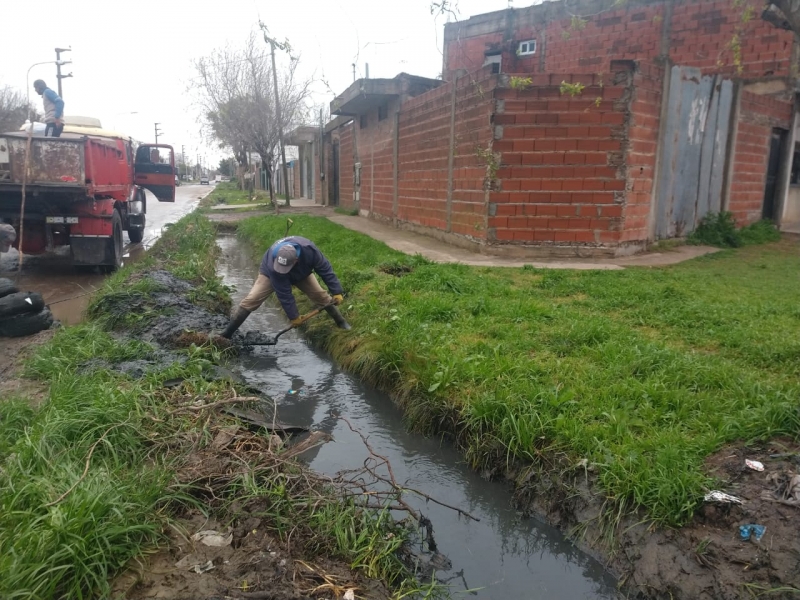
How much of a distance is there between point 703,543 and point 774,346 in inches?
97.2

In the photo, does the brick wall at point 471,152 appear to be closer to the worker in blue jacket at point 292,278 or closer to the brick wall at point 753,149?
the worker in blue jacket at point 292,278

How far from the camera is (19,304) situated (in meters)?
5.80

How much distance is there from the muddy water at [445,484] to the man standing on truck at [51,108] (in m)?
5.90

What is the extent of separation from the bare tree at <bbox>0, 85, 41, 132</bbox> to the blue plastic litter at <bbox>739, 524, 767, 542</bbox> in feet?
128

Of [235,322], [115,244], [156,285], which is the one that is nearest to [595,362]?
[235,322]

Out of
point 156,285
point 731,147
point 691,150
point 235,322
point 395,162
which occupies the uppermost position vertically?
point 731,147

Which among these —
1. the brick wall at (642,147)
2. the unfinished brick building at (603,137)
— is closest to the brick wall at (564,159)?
the unfinished brick building at (603,137)

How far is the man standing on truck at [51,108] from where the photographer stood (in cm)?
947

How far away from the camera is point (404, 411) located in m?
5.00

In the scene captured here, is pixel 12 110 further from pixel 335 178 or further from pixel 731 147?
pixel 731 147

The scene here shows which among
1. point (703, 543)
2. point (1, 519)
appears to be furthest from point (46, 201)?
point (703, 543)

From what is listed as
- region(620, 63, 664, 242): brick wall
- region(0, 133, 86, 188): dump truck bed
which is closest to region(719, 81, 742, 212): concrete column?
region(620, 63, 664, 242): brick wall

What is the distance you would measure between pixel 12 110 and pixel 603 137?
38.9 metres

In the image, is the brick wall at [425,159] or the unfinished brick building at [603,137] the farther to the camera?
the brick wall at [425,159]
